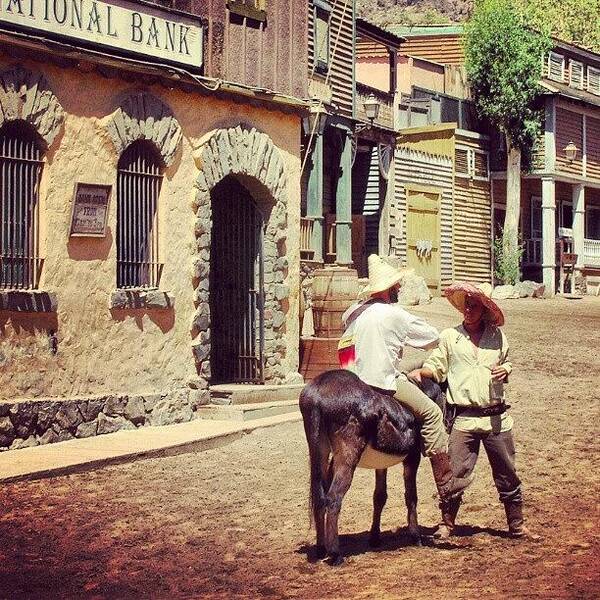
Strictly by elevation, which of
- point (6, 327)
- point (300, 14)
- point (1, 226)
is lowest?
point (6, 327)

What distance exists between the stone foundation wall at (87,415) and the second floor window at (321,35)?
12.5m

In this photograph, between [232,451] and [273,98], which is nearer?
[232,451]

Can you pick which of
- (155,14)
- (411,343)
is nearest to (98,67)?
(155,14)

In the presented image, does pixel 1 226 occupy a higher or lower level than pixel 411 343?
higher

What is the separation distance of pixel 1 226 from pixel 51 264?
2.41ft

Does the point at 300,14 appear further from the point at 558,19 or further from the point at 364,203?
the point at 558,19

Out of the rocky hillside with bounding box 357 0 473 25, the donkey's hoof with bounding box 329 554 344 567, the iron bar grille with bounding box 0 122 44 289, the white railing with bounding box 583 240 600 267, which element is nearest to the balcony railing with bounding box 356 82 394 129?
the white railing with bounding box 583 240 600 267

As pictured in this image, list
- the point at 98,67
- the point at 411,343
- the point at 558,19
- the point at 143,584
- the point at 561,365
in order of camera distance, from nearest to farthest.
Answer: the point at 143,584 → the point at 411,343 → the point at 98,67 → the point at 561,365 → the point at 558,19

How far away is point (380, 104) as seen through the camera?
30.6 metres

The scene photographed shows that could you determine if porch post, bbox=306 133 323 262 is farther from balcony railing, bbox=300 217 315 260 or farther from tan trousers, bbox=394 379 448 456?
tan trousers, bbox=394 379 448 456

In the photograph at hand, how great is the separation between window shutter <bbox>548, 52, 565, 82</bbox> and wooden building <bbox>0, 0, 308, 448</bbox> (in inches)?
970

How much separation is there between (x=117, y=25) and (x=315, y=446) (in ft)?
24.4

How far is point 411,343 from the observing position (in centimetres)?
898

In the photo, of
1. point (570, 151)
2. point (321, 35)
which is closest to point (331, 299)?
point (321, 35)
